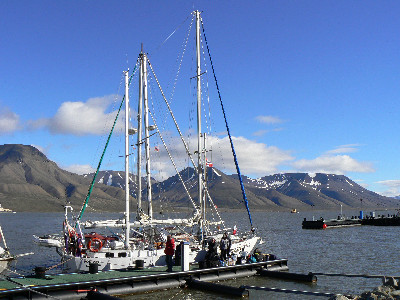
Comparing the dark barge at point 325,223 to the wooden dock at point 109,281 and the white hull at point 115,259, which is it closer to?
the wooden dock at point 109,281

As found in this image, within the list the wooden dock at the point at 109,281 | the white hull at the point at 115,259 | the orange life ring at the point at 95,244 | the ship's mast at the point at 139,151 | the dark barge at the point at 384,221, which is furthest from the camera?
the dark barge at the point at 384,221

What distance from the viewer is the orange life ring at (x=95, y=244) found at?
31542 millimetres

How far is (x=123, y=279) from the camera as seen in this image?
24.5 m

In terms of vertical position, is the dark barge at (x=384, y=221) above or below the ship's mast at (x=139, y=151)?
below

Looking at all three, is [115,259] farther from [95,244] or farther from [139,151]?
[139,151]

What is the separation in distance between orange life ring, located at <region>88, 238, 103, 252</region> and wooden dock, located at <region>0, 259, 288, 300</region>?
424 centimetres

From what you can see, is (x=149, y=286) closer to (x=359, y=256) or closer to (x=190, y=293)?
(x=190, y=293)

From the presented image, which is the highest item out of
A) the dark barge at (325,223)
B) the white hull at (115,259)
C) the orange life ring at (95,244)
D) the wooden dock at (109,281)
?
the orange life ring at (95,244)

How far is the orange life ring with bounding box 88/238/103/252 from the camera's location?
3154cm

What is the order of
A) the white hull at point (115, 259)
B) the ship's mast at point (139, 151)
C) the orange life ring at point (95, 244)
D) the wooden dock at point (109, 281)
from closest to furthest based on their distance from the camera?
the wooden dock at point (109, 281) < the white hull at point (115, 259) < the orange life ring at point (95, 244) < the ship's mast at point (139, 151)

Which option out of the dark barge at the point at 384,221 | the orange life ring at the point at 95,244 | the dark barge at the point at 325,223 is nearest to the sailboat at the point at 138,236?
the orange life ring at the point at 95,244

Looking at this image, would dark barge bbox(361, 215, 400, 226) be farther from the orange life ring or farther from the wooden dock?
the orange life ring

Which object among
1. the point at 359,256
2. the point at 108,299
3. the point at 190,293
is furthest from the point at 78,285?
the point at 359,256

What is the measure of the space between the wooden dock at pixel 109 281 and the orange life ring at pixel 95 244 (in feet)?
13.9
